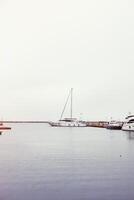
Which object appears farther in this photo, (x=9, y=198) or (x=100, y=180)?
(x=100, y=180)

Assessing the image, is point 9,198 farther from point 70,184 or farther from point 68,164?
point 68,164

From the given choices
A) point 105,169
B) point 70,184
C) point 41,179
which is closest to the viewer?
point 70,184

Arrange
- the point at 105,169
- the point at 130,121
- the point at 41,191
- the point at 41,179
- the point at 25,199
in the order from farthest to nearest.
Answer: the point at 130,121 → the point at 105,169 → the point at 41,179 → the point at 41,191 → the point at 25,199

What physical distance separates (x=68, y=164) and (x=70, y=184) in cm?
1405

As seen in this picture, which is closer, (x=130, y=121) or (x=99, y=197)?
(x=99, y=197)

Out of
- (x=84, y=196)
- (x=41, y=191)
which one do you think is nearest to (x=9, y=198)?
(x=41, y=191)

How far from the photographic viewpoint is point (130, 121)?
6319 inches

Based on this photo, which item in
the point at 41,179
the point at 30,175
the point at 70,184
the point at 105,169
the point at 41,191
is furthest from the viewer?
the point at 105,169

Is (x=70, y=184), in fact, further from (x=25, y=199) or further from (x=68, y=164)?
(x=68, y=164)

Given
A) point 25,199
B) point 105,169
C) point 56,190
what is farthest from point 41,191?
point 105,169

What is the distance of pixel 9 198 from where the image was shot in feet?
87.6

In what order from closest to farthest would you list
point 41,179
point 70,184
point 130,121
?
point 70,184
point 41,179
point 130,121

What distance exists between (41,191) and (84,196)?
3.70 m

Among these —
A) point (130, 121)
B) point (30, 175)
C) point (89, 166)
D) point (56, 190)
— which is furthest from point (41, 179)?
point (130, 121)
